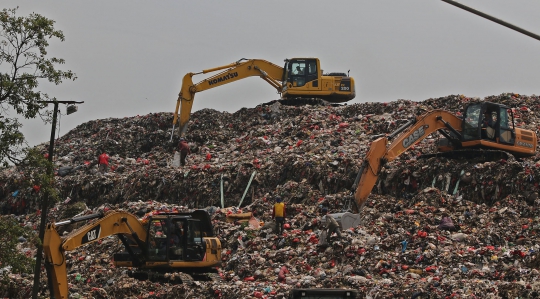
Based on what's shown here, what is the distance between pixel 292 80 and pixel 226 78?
90.3 inches

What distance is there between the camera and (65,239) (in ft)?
49.9

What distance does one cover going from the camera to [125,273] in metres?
18.8

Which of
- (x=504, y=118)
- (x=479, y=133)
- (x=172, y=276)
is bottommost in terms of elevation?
(x=172, y=276)

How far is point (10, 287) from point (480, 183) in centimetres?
1074

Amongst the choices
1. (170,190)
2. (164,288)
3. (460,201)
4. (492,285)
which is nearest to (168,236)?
(164,288)

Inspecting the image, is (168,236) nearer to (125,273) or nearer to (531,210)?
(125,273)

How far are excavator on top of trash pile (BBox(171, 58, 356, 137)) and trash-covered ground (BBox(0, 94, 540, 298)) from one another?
79 cm

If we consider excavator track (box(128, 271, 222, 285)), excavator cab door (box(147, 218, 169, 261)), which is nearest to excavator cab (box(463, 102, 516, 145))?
excavator track (box(128, 271, 222, 285))

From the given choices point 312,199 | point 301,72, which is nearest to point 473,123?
point 312,199

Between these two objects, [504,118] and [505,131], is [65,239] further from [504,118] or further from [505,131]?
[504,118]

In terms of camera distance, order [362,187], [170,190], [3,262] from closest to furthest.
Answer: [3,262]
[362,187]
[170,190]

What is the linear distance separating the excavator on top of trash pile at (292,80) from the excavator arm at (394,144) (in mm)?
10916

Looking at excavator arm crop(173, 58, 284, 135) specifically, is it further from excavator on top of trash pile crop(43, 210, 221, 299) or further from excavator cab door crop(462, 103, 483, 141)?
excavator on top of trash pile crop(43, 210, 221, 299)

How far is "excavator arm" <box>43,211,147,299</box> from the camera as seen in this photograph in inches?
589
